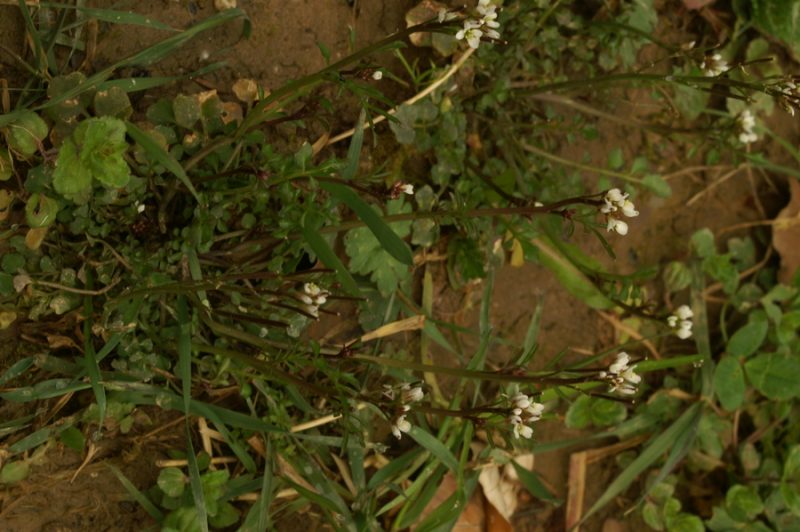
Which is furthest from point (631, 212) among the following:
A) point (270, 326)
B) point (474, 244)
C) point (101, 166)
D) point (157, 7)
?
point (157, 7)

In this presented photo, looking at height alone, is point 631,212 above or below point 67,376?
above

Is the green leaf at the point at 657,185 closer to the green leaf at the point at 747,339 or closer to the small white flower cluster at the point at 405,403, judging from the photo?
the green leaf at the point at 747,339

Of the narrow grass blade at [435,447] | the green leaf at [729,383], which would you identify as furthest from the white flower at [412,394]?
the green leaf at [729,383]

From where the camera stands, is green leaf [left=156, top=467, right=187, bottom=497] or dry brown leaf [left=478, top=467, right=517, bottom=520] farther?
dry brown leaf [left=478, top=467, right=517, bottom=520]

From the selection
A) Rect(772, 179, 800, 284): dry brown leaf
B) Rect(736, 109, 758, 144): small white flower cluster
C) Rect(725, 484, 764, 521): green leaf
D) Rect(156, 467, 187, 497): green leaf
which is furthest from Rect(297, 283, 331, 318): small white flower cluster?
Rect(772, 179, 800, 284): dry brown leaf

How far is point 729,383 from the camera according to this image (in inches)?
113

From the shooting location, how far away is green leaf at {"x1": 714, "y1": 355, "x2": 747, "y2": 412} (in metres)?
2.85

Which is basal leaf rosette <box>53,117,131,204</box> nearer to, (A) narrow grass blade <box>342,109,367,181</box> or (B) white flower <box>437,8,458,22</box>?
(A) narrow grass blade <box>342,109,367,181</box>

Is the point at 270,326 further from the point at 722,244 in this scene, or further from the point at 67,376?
the point at 722,244

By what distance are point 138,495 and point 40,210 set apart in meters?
0.78

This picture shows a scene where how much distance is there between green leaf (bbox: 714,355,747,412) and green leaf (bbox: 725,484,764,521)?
11.2 inches

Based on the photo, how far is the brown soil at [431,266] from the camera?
2143mm

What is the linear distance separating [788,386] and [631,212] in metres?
1.44

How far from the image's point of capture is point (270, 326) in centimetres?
215
